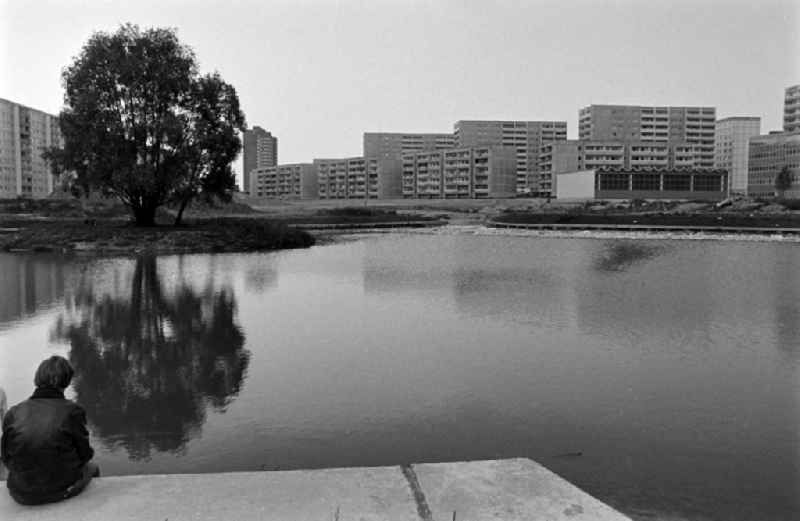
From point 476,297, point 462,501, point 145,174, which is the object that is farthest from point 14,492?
point 145,174

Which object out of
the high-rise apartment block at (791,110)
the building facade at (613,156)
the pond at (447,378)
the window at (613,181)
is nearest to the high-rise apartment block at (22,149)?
the building facade at (613,156)

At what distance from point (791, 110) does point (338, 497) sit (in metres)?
205

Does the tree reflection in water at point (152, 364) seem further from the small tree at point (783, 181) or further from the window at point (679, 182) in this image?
the small tree at point (783, 181)

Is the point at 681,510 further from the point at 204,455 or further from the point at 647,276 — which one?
the point at 647,276

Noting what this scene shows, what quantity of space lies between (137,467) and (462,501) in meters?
3.70

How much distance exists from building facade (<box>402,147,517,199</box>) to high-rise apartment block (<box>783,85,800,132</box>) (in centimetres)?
6915

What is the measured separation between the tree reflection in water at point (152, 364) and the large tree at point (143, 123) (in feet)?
82.3

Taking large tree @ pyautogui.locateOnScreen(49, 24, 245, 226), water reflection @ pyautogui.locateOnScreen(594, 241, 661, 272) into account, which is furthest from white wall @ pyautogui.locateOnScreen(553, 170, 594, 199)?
large tree @ pyautogui.locateOnScreen(49, 24, 245, 226)

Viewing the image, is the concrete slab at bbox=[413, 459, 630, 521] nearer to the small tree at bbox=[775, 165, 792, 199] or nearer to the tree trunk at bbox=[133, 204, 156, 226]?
the tree trunk at bbox=[133, 204, 156, 226]

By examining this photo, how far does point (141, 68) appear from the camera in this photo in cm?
4344

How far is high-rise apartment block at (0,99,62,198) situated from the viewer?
482 ft

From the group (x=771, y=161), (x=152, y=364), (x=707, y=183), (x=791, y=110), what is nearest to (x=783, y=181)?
(x=707, y=183)

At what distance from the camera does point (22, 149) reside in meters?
153

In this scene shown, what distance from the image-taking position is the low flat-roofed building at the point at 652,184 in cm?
12950
